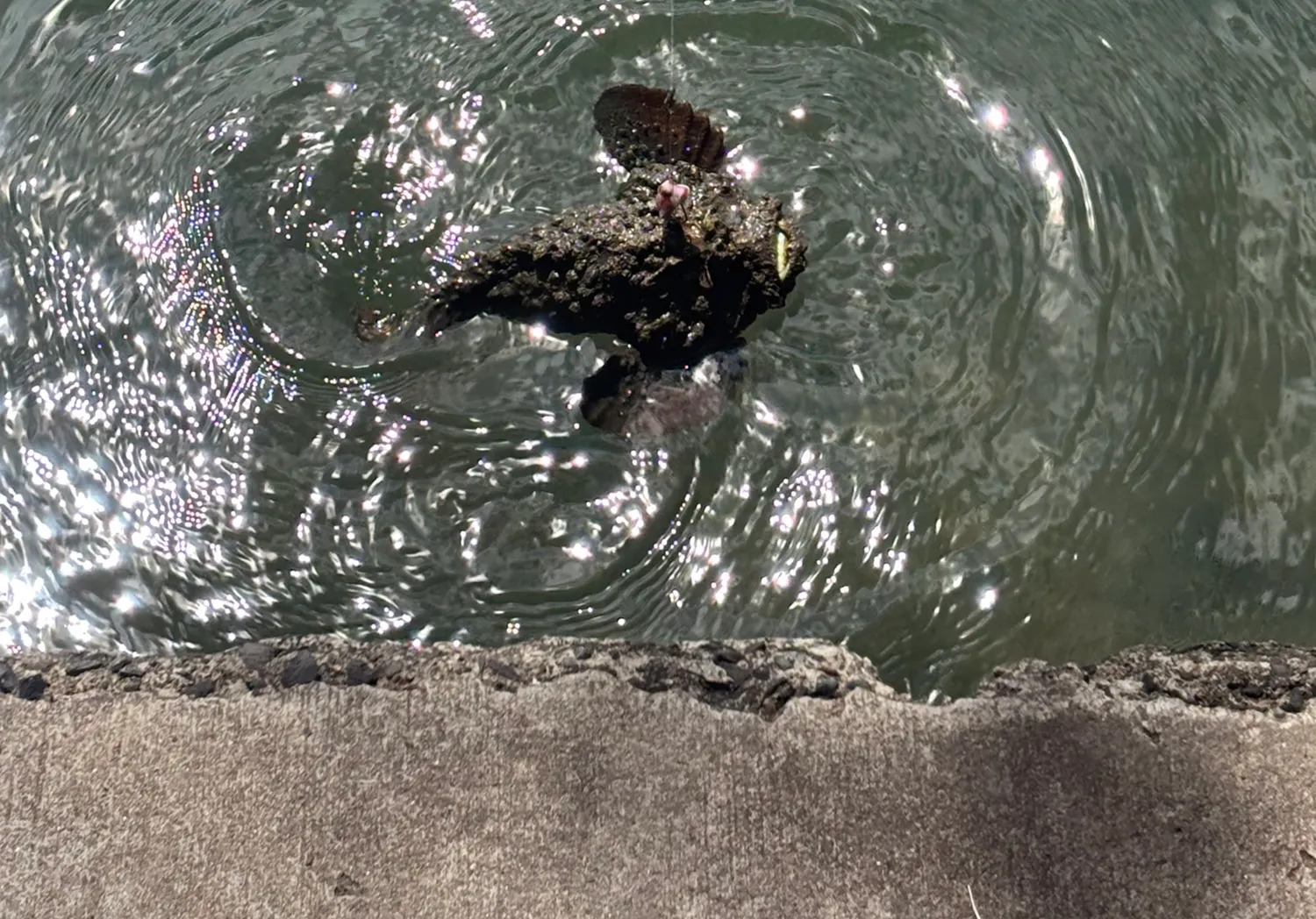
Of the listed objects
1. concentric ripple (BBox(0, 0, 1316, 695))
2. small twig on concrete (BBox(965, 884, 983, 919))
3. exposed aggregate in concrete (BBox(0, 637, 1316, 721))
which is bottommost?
small twig on concrete (BBox(965, 884, 983, 919))

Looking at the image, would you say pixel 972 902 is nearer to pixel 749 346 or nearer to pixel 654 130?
pixel 749 346

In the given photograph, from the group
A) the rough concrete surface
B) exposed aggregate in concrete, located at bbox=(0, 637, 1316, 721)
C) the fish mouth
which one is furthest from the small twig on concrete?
the fish mouth

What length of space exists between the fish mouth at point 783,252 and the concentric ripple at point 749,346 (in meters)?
0.19

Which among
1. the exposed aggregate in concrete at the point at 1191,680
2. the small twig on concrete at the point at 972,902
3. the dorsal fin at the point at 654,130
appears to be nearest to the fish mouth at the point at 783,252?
the dorsal fin at the point at 654,130

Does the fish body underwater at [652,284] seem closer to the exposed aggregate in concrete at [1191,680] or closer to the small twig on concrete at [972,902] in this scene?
the exposed aggregate in concrete at [1191,680]

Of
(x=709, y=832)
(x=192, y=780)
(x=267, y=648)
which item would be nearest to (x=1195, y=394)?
(x=709, y=832)

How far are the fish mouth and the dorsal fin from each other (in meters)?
0.38

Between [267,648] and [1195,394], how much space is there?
101 inches

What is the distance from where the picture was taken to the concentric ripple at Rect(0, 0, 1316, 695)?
2.65 metres

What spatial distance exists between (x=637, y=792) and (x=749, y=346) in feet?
4.26

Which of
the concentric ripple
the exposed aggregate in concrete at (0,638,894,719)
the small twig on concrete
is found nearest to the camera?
the small twig on concrete

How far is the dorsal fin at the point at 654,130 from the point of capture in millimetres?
2990

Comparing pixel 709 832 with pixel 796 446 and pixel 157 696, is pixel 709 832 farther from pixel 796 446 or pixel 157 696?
pixel 157 696

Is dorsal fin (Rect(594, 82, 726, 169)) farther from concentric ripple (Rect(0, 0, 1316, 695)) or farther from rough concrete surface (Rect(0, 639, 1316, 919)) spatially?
rough concrete surface (Rect(0, 639, 1316, 919))
